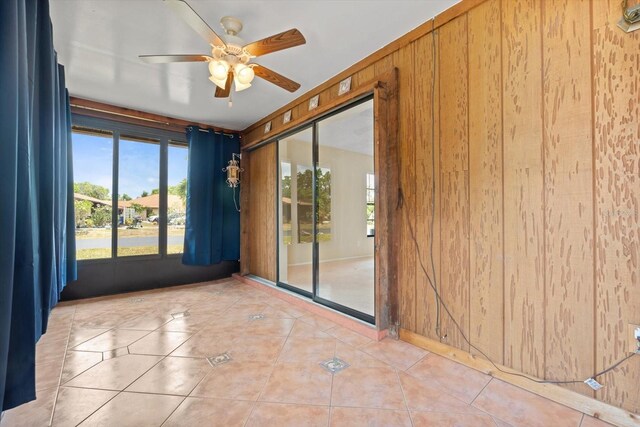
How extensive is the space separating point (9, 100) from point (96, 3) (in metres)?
1.56

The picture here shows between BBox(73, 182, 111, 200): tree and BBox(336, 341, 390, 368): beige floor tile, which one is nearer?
BBox(336, 341, 390, 368): beige floor tile

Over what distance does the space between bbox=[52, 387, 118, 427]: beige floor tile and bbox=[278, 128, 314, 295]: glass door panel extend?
2521 millimetres

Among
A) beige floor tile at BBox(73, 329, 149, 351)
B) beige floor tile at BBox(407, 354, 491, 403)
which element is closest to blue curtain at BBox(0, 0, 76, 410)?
beige floor tile at BBox(73, 329, 149, 351)

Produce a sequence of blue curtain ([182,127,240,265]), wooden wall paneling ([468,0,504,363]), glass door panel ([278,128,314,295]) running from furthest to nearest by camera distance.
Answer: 1. blue curtain ([182,127,240,265])
2. glass door panel ([278,128,314,295])
3. wooden wall paneling ([468,0,504,363])

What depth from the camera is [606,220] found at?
4.84 ft

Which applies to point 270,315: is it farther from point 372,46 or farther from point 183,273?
point 372,46

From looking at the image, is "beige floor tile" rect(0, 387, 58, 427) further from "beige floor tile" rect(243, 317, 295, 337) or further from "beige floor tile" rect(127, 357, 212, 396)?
"beige floor tile" rect(243, 317, 295, 337)

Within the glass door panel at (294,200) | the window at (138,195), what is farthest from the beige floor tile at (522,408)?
the window at (138,195)

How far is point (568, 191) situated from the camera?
1.59m

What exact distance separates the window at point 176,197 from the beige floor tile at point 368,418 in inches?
151

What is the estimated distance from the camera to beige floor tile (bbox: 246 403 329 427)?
1459mm

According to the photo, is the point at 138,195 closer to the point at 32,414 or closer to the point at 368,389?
the point at 32,414

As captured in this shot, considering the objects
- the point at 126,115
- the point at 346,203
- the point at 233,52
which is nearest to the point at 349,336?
the point at 233,52

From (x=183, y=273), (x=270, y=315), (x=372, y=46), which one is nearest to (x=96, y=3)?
(x=372, y=46)
